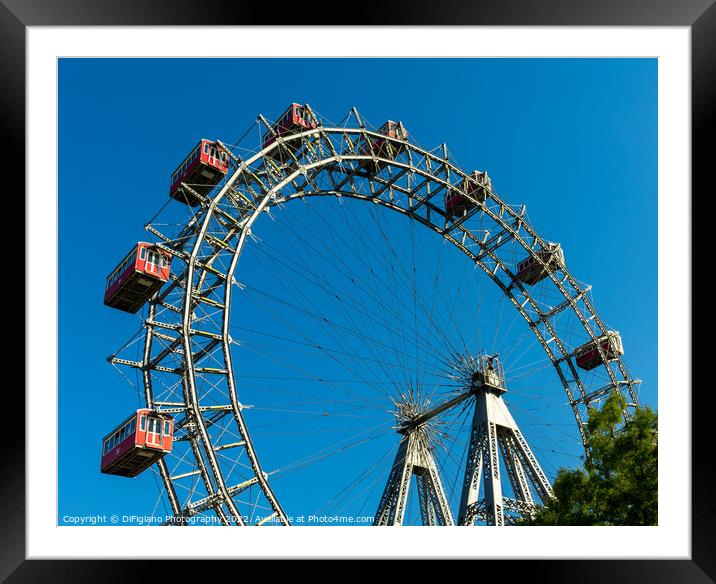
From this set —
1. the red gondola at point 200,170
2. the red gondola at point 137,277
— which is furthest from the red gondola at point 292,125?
the red gondola at point 137,277

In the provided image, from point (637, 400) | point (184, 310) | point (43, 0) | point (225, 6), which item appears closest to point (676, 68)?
point (225, 6)

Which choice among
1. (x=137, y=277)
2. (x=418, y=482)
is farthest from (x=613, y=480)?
(x=137, y=277)

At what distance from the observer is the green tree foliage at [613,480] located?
64.5 ft

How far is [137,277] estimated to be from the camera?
2428 centimetres

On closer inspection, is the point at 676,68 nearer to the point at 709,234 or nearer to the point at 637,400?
the point at 709,234

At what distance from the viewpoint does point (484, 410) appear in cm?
2878

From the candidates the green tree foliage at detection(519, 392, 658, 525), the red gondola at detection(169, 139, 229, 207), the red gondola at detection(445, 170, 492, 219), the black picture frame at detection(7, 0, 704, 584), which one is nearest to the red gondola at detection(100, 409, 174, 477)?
the red gondola at detection(169, 139, 229, 207)

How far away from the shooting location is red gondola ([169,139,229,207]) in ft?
86.8

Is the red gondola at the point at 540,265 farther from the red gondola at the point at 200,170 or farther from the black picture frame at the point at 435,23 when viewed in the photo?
the black picture frame at the point at 435,23

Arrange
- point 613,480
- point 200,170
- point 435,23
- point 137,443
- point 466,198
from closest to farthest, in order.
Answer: point 435,23 → point 613,480 → point 137,443 → point 200,170 → point 466,198

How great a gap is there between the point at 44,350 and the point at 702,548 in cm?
984

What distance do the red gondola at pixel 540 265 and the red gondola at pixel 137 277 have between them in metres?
15.9

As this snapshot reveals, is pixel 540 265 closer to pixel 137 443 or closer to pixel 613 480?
pixel 613 480

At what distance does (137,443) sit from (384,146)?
14.4 m
